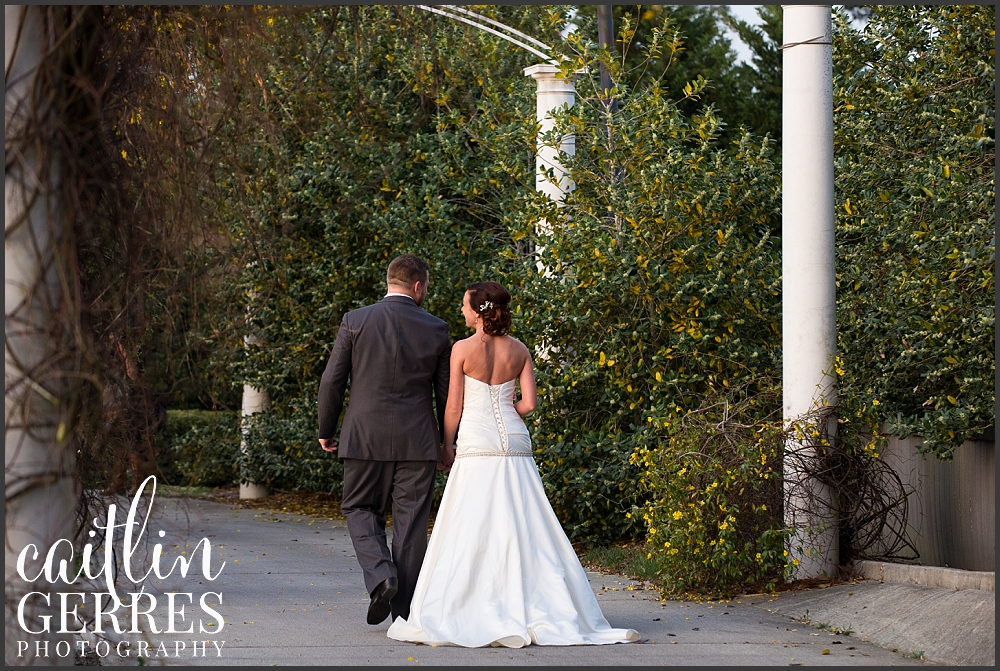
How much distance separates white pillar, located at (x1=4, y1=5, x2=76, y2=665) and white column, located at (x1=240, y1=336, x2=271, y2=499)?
8.78 m

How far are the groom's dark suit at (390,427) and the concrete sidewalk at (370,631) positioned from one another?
22.5 inches

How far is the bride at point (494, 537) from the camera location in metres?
5.63

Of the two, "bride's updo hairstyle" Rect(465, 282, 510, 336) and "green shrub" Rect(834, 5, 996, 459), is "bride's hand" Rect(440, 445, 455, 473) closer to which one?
"bride's updo hairstyle" Rect(465, 282, 510, 336)

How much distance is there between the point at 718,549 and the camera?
22.1 feet

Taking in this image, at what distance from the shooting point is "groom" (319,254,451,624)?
6.08 meters

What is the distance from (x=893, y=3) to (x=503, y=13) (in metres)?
7.69

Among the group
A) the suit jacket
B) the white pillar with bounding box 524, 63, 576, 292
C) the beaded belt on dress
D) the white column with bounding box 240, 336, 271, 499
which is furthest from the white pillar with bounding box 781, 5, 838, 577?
the white column with bounding box 240, 336, 271, 499

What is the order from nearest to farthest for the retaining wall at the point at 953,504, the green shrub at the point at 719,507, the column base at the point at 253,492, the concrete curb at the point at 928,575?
the concrete curb at the point at 928,575 → the green shrub at the point at 719,507 → the retaining wall at the point at 953,504 → the column base at the point at 253,492

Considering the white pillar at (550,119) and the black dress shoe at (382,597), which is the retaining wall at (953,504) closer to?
the white pillar at (550,119)

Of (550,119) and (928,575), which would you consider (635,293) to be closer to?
(550,119)

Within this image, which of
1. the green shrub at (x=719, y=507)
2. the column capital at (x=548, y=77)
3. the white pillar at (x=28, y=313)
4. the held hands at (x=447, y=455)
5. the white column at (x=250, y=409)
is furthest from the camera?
the white column at (x=250, y=409)

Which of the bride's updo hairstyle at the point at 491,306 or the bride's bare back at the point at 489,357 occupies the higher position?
the bride's updo hairstyle at the point at 491,306

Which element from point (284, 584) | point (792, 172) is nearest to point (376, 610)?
point (284, 584)

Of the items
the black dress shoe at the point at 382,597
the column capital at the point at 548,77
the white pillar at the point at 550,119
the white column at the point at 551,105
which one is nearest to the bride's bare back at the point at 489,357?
the black dress shoe at the point at 382,597
